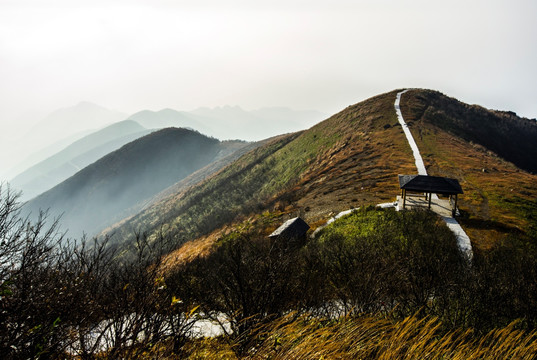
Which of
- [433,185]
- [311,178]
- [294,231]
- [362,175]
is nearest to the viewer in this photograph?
[294,231]

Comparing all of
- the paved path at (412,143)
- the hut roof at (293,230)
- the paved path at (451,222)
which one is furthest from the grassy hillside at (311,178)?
the hut roof at (293,230)

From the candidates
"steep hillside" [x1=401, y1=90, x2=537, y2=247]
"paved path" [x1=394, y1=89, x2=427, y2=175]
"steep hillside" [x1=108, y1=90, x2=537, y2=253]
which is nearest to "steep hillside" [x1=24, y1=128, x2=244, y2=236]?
"steep hillside" [x1=108, y1=90, x2=537, y2=253]

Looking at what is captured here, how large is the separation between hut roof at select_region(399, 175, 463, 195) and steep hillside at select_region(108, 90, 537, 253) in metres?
2.72

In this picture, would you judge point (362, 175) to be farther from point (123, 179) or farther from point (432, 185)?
point (123, 179)

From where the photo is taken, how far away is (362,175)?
1578 inches

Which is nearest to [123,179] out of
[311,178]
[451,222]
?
[311,178]

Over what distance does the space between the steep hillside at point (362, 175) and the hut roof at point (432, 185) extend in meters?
2.72

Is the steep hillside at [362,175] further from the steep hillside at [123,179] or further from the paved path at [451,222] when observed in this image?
the steep hillside at [123,179]

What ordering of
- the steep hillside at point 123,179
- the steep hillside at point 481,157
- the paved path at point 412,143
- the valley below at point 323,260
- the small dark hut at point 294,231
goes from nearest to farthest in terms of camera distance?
1. the valley below at point 323,260
2. the steep hillside at point 481,157
3. the small dark hut at point 294,231
4. the paved path at point 412,143
5. the steep hillside at point 123,179

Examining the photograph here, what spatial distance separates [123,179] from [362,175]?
140566 millimetres

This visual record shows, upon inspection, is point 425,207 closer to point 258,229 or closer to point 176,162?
point 258,229

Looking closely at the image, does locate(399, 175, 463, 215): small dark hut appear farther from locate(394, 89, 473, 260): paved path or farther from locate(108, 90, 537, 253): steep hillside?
locate(108, 90, 537, 253): steep hillside

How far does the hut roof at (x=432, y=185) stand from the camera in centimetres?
2342

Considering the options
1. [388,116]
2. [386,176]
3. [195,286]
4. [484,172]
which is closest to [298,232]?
[195,286]
